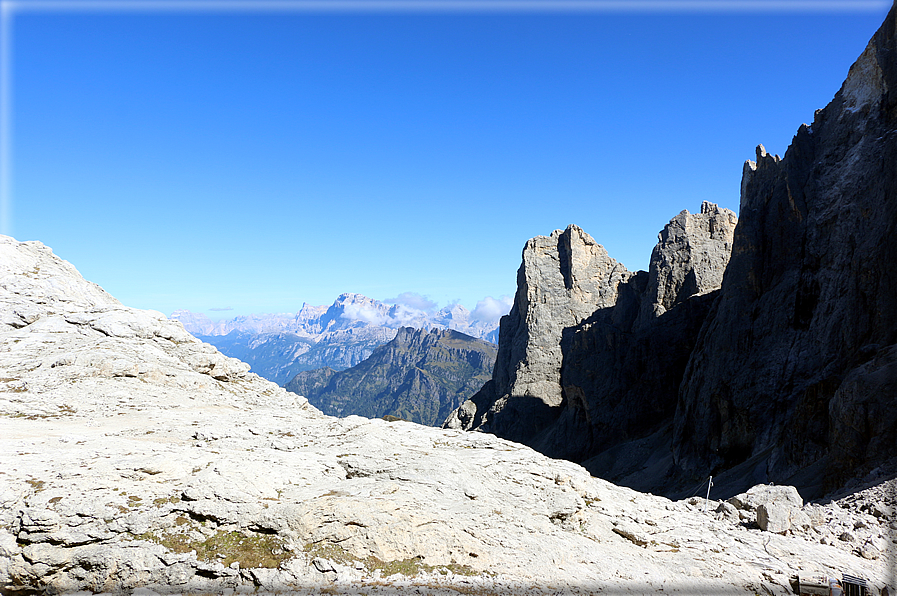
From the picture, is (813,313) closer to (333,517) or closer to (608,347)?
(608,347)

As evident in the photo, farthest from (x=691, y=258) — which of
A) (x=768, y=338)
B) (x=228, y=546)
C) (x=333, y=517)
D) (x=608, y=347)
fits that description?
(x=228, y=546)

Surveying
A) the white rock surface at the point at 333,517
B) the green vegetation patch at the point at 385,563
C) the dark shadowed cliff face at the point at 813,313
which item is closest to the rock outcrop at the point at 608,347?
the dark shadowed cliff face at the point at 813,313

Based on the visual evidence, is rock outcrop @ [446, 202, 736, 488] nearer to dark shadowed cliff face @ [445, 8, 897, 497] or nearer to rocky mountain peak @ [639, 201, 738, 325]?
rocky mountain peak @ [639, 201, 738, 325]

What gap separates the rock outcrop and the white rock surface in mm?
57172

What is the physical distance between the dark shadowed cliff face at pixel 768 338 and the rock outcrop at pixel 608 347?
354 millimetres

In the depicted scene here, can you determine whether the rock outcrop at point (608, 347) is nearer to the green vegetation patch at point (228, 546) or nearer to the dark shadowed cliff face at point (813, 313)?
the dark shadowed cliff face at point (813, 313)

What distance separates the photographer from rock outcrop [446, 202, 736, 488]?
94250mm

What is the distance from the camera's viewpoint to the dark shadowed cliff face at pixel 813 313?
3431cm

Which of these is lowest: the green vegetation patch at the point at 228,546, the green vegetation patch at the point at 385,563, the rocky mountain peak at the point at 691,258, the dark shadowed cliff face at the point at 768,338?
the green vegetation patch at the point at 228,546

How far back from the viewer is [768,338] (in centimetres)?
5881

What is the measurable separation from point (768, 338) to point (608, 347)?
42737 mm

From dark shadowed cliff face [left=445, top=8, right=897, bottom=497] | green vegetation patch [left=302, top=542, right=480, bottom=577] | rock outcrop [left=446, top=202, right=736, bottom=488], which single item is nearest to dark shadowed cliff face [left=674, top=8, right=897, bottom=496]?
dark shadowed cliff face [left=445, top=8, right=897, bottom=497]

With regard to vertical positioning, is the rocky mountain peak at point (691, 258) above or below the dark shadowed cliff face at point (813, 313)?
above

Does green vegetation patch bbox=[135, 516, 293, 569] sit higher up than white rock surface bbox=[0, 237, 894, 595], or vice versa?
white rock surface bbox=[0, 237, 894, 595]
